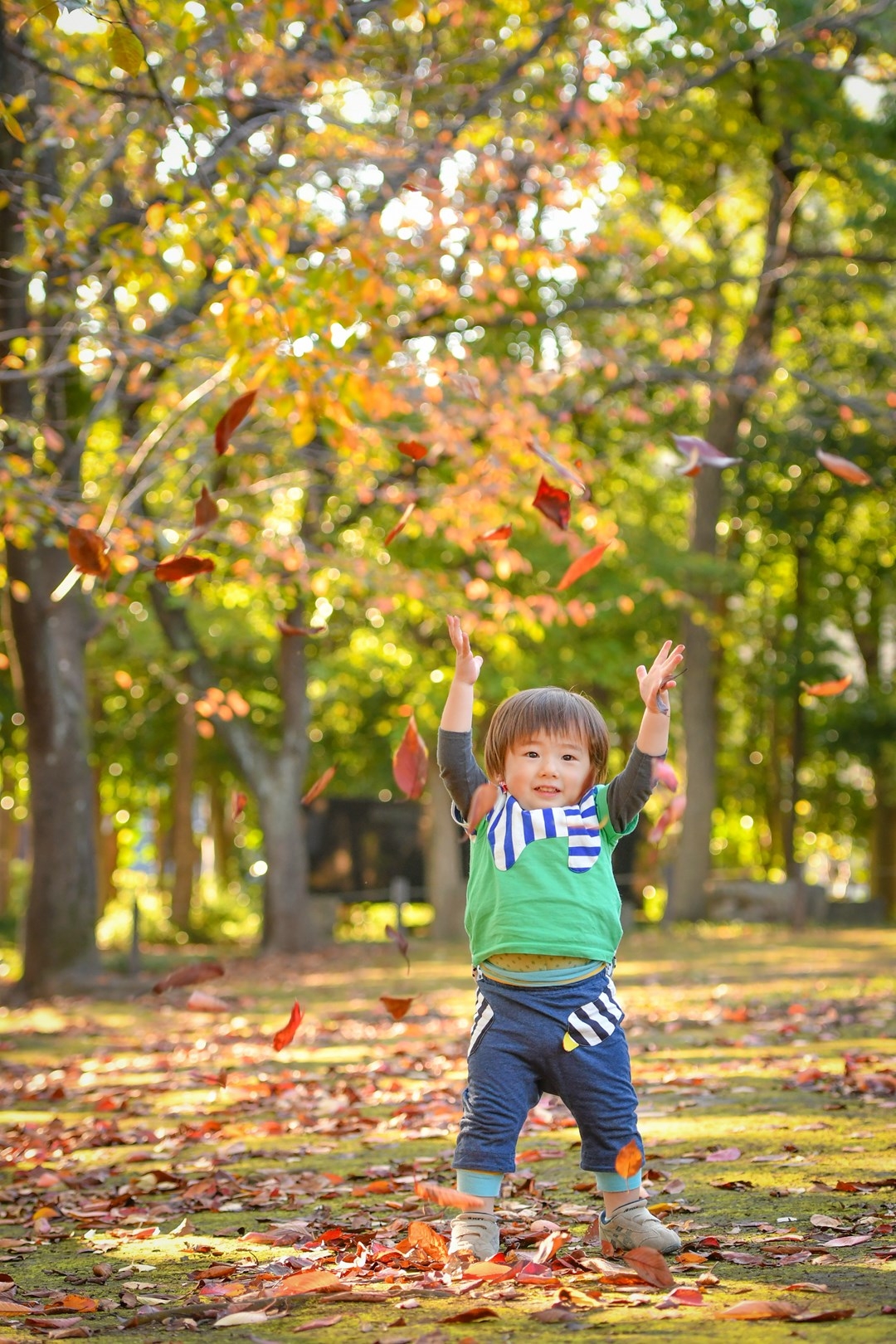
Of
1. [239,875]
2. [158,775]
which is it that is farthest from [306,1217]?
[239,875]

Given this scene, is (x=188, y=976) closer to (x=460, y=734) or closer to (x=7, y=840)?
(x=460, y=734)

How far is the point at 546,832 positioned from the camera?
11.6 ft

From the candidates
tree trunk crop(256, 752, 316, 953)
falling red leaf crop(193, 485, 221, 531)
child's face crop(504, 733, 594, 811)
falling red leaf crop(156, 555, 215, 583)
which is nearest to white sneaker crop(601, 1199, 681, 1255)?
child's face crop(504, 733, 594, 811)

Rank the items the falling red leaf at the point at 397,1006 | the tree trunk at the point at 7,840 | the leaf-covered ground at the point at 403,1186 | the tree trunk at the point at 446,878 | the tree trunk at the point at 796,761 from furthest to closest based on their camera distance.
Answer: the tree trunk at the point at 7,840
the tree trunk at the point at 796,761
the tree trunk at the point at 446,878
the falling red leaf at the point at 397,1006
the leaf-covered ground at the point at 403,1186

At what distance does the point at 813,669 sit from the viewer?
90.8 feet

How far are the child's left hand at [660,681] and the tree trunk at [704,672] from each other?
19.2 meters

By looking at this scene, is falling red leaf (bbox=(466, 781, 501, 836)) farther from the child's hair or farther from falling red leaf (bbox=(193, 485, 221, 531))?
falling red leaf (bbox=(193, 485, 221, 531))

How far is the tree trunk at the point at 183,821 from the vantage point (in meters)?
25.5

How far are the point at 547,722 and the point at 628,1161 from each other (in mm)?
1022

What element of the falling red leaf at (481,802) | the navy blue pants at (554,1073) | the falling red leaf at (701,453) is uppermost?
the falling red leaf at (701,453)

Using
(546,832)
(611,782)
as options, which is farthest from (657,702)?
(546,832)

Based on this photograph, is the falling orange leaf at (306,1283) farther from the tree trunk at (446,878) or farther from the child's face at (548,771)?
the tree trunk at (446,878)

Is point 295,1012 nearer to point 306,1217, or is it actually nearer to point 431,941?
point 306,1217

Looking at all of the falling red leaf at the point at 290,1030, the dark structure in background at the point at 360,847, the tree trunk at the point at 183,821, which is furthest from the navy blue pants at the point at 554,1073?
the tree trunk at the point at 183,821
